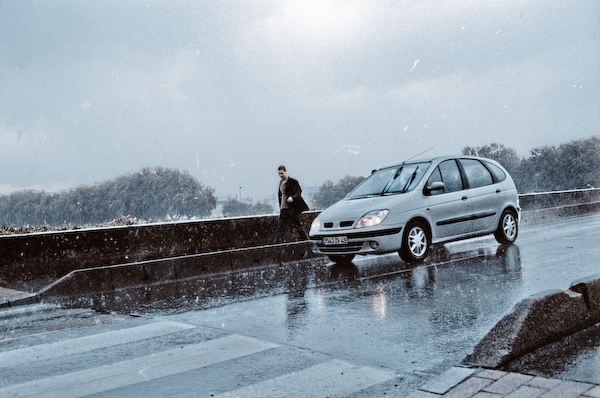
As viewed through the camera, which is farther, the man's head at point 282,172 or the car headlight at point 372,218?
the man's head at point 282,172

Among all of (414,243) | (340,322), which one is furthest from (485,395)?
(414,243)

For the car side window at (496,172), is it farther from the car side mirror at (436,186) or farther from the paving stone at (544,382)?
the paving stone at (544,382)

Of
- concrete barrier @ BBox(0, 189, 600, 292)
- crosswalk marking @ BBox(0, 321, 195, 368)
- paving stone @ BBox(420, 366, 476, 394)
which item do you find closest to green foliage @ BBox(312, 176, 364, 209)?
concrete barrier @ BBox(0, 189, 600, 292)

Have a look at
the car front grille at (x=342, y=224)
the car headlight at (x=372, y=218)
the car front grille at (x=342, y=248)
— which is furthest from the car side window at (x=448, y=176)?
the car front grille at (x=342, y=248)

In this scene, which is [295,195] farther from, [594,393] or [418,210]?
[594,393]

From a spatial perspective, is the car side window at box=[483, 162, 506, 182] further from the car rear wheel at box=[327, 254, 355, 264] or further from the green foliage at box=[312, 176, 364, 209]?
the green foliage at box=[312, 176, 364, 209]

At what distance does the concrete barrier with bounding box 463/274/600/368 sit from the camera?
3996mm

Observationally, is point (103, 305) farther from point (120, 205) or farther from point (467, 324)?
point (120, 205)

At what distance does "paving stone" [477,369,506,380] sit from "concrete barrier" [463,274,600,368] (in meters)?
0.10

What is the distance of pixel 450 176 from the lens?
10828 millimetres

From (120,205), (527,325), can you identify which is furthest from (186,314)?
(120,205)

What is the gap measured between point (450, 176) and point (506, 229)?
1952mm

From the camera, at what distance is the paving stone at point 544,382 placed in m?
3.42

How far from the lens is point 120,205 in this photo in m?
154
